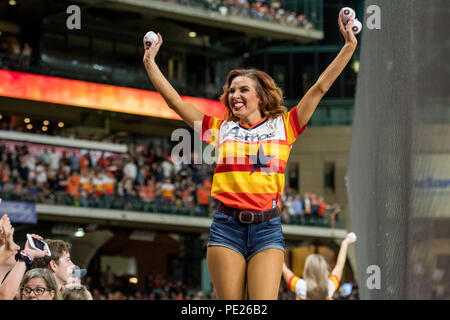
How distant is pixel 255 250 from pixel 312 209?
2848 cm

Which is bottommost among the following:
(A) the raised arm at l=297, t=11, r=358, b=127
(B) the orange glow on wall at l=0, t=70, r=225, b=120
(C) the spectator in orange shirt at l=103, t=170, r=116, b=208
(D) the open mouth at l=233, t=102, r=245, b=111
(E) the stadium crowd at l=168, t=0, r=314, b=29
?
(C) the spectator in orange shirt at l=103, t=170, r=116, b=208

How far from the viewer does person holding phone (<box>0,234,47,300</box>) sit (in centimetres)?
450

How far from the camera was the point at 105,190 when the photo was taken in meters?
27.4

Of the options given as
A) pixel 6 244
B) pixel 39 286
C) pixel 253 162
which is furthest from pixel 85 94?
pixel 253 162

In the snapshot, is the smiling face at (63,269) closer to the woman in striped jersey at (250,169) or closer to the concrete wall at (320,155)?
the woman in striped jersey at (250,169)

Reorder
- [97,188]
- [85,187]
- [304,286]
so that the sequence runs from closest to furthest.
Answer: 1. [304,286]
2. [85,187]
3. [97,188]

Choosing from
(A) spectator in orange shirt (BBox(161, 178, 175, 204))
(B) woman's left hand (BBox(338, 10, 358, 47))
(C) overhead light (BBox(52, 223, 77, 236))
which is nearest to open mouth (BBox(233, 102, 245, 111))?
(B) woman's left hand (BBox(338, 10, 358, 47))

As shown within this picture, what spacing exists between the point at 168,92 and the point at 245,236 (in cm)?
95

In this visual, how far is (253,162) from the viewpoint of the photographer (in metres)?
4.67

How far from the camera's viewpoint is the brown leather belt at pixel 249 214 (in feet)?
15.0

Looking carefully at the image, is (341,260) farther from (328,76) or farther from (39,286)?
(39,286)

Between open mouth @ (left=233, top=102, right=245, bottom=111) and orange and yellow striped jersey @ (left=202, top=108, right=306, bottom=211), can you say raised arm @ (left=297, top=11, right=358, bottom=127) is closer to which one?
orange and yellow striped jersey @ (left=202, top=108, right=306, bottom=211)

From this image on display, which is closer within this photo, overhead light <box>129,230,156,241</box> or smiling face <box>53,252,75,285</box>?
smiling face <box>53,252,75,285</box>

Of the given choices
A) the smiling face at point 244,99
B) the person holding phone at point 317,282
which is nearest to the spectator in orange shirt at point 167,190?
the person holding phone at point 317,282
